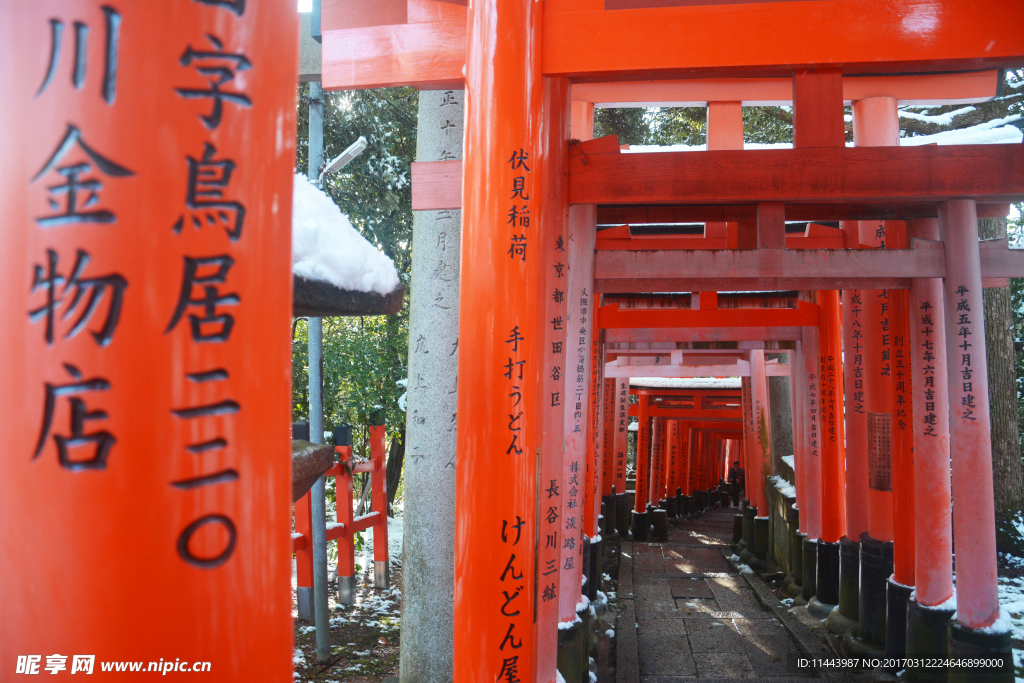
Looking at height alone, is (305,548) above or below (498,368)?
below

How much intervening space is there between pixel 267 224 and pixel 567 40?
3.02 meters

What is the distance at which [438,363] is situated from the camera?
4785mm

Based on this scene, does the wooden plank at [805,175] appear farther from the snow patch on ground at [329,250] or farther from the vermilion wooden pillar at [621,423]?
the vermilion wooden pillar at [621,423]

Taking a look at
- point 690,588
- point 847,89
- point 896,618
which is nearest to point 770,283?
point 847,89

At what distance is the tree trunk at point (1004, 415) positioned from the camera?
30.0 ft

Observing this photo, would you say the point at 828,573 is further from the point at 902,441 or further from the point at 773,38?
the point at 773,38

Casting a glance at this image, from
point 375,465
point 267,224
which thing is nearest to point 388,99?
point 375,465

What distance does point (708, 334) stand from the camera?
8.73 meters

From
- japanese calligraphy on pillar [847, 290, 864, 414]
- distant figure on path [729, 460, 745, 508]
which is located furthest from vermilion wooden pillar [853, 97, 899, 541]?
distant figure on path [729, 460, 745, 508]

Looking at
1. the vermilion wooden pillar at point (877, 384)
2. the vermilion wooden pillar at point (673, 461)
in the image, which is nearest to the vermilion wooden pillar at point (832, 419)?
the vermilion wooden pillar at point (877, 384)

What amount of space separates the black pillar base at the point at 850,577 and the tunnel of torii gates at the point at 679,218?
2.04 ft

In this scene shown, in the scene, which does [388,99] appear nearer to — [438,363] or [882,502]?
[438,363]

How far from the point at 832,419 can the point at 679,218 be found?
429cm

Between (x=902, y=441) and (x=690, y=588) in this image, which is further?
(x=690, y=588)
